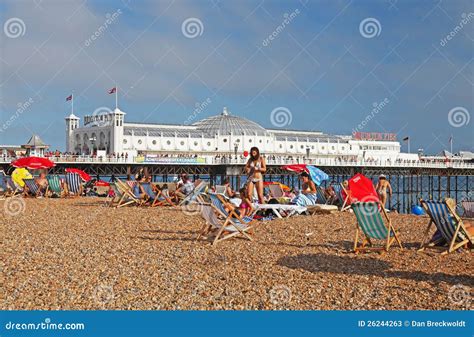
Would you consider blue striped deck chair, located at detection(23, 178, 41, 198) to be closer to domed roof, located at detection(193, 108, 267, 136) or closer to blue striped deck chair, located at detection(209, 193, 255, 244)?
blue striped deck chair, located at detection(209, 193, 255, 244)

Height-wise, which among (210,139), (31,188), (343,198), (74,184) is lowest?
(343,198)

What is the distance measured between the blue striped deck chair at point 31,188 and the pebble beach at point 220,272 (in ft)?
31.4

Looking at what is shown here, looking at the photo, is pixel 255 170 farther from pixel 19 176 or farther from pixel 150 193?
pixel 19 176

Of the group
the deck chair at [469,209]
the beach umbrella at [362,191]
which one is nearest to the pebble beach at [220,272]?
the beach umbrella at [362,191]

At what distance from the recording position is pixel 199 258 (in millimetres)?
6340

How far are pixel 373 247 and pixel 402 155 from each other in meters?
65.1

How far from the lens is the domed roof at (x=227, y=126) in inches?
2453

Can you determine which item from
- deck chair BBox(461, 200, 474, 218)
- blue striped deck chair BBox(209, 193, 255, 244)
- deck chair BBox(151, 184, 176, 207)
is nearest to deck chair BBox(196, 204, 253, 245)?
blue striped deck chair BBox(209, 193, 255, 244)

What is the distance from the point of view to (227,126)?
6347 centimetres

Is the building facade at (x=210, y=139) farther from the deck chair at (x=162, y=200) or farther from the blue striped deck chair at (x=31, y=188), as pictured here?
the deck chair at (x=162, y=200)

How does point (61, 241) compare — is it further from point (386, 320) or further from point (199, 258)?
point (386, 320)

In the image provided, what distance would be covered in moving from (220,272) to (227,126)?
58.1 m

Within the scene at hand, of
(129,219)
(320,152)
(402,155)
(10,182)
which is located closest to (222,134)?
(320,152)

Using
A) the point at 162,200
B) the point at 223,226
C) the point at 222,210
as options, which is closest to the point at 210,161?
the point at 162,200
